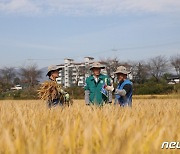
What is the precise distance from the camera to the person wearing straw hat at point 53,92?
4559 millimetres

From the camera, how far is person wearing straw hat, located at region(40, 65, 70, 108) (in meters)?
4.56

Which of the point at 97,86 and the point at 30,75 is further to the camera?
the point at 30,75

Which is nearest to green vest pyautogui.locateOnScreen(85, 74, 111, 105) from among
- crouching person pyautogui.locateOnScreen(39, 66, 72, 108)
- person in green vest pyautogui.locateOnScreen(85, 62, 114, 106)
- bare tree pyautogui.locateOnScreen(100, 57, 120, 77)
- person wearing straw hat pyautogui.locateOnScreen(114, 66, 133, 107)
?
person in green vest pyautogui.locateOnScreen(85, 62, 114, 106)

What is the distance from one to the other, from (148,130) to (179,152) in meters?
0.31

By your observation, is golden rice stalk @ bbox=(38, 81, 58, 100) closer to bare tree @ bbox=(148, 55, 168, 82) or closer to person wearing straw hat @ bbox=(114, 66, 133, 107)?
person wearing straw hat @ bbox=(114, 66, 133, 107)

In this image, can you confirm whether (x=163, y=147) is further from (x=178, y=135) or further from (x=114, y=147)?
(x=114, y=147)

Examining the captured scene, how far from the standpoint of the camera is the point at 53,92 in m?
4.55

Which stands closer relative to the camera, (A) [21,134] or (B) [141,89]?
(A) [21,134]

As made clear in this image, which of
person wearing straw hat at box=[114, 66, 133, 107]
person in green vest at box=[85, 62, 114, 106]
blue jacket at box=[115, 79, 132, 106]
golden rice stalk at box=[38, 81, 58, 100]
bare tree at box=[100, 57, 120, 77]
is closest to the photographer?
golden rice stalk at box=[38, 81, 58, 100]

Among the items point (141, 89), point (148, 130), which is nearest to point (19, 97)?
point (141, 89)

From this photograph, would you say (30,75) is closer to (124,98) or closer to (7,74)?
(7,74)

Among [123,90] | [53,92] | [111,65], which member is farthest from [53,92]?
[111,65]

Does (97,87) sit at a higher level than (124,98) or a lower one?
higher

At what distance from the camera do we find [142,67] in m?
72.8
